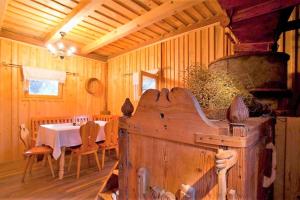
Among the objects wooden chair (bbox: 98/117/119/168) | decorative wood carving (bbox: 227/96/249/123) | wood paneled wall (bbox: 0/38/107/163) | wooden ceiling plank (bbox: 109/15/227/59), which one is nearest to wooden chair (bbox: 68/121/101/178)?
wooden chair (bbox: 98/117/119/168)

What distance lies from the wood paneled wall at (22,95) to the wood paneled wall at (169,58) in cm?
83

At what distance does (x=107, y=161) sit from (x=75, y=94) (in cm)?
209

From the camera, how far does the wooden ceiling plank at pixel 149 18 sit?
9.82 ft

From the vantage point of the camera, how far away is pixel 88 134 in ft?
10.00

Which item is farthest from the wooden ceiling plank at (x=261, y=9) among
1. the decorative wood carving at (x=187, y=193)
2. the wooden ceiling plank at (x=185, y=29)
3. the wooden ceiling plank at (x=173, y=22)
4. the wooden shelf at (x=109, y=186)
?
the wooden ceiling plank at (x=173, y=22)

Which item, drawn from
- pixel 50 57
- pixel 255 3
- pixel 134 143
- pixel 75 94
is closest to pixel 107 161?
pixel 75 94

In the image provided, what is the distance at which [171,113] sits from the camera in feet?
2.86

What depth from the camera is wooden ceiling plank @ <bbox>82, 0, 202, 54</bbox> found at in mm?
2994

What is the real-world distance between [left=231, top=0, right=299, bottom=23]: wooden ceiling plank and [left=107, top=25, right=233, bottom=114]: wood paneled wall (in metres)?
1.14

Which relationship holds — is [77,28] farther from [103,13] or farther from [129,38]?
[129,38]

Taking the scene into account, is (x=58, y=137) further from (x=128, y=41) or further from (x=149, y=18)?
(x=128, y=41)

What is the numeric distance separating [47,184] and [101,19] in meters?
2.99

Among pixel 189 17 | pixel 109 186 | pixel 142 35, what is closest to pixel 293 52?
pixel 189 17

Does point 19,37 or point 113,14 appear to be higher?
point 113,14
